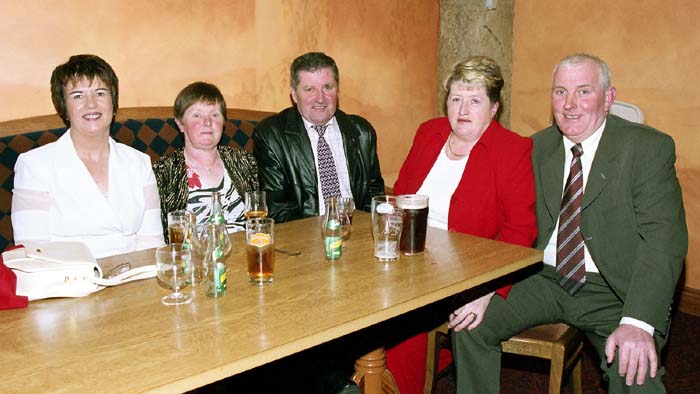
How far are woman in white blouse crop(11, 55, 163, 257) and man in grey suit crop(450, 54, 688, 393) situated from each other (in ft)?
5.10

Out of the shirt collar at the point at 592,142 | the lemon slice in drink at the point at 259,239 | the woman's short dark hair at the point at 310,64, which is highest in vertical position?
the woman's short dark hair at the point at 310,64

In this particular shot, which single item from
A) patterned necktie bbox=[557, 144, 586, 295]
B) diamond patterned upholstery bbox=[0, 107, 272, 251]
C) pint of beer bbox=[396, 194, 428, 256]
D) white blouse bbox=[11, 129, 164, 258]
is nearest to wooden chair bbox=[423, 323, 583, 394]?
patterned necktie bbox=[557, 144, 586, 295]

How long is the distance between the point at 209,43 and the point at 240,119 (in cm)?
49

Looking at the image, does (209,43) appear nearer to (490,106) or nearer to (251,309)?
(490,106)

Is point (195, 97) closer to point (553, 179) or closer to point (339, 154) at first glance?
point (339, 154)

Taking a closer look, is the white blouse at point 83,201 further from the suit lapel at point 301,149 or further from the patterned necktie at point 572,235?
the patterned necktie at point 572,235

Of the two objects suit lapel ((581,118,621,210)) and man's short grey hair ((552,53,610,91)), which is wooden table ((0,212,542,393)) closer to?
suit lapel ((581,118,621,210))

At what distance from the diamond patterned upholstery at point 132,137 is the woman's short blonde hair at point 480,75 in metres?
1.48

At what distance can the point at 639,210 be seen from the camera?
258 centimetres

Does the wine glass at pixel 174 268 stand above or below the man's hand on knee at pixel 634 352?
above

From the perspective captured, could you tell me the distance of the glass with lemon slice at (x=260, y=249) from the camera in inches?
74.9

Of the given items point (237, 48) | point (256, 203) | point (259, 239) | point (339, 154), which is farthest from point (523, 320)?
point (237, 48)

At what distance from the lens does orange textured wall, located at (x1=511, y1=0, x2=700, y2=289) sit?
163 inches

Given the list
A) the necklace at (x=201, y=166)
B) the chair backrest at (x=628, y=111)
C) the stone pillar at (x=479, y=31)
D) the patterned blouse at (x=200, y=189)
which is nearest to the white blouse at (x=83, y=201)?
the patterned blouse at (x=200, y=189)
